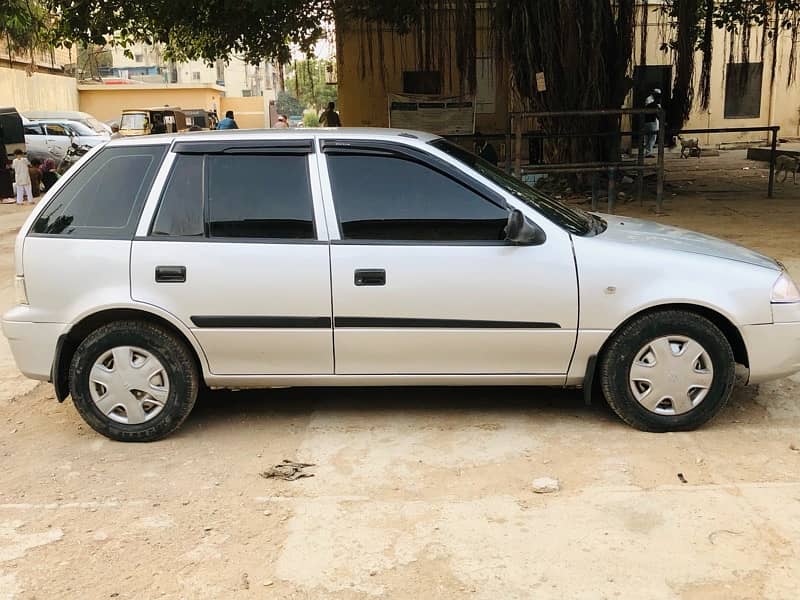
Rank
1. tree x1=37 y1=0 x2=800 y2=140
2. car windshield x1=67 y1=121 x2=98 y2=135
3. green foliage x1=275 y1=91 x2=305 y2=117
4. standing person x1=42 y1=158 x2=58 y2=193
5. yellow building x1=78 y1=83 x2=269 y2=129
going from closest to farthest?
1. tree x1=37 y1=0 x2=800 y2=140
2. standing person x1=42 y1=158 x2=58 y2=193
3. car windshield x1=67 y1=121 x2=98 y2=135
4. yellow building x1=78 y1=83 x2=269 y2=129
5. green foliage x1=275 y1=91 x2=305 y2=117

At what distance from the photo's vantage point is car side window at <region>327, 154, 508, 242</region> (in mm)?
4168

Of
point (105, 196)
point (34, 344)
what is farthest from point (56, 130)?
point (34, 344)

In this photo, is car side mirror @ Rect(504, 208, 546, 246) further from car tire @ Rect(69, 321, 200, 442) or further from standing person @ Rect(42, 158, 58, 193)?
standing person @ Rect(42, 158, 58, 193)

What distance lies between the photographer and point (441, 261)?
4094mm

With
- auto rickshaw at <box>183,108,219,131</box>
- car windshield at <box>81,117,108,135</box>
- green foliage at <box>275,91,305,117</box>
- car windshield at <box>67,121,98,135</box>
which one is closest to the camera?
car windshield at <box>67,121,98,135</box>

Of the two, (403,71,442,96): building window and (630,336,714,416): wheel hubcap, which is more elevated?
(403,71,442,96): building window

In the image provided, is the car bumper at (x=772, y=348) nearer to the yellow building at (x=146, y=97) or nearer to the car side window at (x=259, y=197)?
the car side window at (x=259, y=197)

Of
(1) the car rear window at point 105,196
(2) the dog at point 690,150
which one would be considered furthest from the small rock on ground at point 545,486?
(2) the dog at point 690,150

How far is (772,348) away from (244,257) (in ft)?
9.20

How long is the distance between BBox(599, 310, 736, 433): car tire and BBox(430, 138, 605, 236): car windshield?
0.64 metres

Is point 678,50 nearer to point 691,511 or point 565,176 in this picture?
point 565,176

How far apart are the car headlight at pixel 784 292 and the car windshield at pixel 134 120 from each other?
27688 mm

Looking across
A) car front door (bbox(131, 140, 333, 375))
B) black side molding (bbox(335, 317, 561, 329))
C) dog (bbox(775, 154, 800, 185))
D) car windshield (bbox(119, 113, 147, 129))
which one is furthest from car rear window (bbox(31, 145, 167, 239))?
car windshield (bbox(119, 113, 147, 129))

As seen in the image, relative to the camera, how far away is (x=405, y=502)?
3.58m
